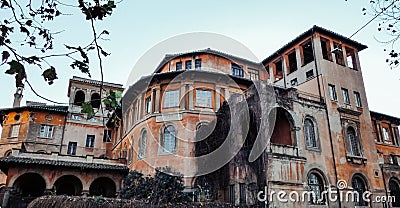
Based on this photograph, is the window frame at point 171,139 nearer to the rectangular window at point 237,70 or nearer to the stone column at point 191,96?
the stone column at point 191,96

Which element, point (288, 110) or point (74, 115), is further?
point (74, 115)

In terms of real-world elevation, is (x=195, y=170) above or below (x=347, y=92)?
below

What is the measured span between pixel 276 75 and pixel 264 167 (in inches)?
592

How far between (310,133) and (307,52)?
9787 millimetres

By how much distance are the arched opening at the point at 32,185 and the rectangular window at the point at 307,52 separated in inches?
926

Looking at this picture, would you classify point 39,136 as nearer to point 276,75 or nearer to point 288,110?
point 276,75

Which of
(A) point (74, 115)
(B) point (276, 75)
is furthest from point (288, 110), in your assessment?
(A) point (74, 115)

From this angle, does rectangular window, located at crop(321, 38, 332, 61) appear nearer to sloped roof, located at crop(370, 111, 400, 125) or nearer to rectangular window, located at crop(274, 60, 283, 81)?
rectangular window, located at crop(274, 60, 283, 81)

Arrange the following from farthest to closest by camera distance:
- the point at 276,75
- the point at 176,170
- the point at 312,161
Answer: the point at 276,75 < the point at 176,170 < the point at 312,161

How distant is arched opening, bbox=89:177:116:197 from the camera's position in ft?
92.9

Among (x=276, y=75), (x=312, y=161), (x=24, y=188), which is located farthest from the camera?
(x=276, y=75)

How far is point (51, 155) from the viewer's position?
27.3 m

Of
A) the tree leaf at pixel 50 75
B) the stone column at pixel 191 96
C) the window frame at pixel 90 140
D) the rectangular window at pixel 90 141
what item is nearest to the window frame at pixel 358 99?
the stone column at pixel 191 96

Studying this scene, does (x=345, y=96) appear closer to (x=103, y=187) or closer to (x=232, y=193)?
(x=232, y=193)
